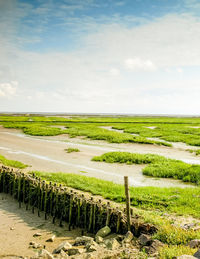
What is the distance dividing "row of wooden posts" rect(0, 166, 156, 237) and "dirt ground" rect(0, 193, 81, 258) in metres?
0.44

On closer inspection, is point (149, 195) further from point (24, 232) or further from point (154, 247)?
point (24, 232)

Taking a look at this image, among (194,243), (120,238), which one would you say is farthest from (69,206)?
(194,243)

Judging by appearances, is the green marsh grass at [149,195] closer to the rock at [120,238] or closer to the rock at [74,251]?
the rock at [120,238]

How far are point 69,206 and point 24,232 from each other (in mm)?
2435

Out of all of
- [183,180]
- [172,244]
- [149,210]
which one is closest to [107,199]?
[149,210]

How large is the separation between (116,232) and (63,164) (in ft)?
49.3

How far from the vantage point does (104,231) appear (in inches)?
414

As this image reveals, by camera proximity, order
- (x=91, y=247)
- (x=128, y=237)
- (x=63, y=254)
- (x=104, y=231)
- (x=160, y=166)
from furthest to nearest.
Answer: (x=160, y=166) < (x=104, y=231) < (x=128, y=237) < (x=91, y=247) < (x=63, y=254)

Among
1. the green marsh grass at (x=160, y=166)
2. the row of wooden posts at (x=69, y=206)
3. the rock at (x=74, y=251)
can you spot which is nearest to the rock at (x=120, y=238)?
the row of wooden posts at (x=69, y=206)

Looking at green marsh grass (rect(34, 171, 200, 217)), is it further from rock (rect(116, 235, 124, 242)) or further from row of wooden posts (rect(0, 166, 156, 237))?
rock (rect(116, 235, 124, 242))

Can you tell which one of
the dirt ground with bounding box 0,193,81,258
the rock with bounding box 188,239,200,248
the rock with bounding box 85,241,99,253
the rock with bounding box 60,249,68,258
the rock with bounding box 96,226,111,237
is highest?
the rock with bounding box 188,239,200,248

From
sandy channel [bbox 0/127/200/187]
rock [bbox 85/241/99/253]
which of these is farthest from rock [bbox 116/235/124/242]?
sandy channel [bbox 0/127/200/187]

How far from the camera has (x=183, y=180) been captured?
19609 mm

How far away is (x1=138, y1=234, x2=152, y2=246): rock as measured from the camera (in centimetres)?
919
